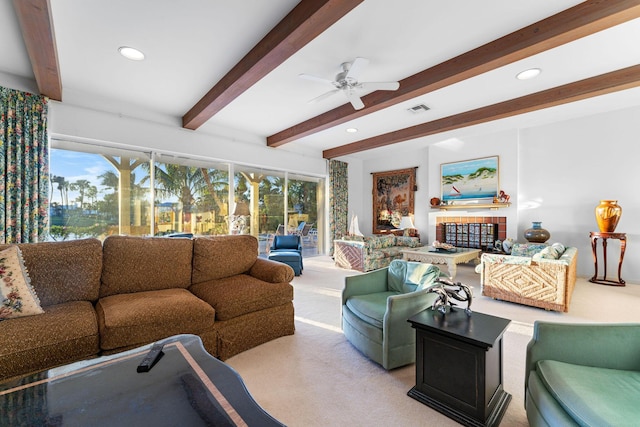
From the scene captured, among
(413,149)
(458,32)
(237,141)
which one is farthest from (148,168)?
(413,149)

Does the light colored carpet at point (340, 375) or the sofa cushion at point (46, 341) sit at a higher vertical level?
the sofa cushion at point (46, 341)

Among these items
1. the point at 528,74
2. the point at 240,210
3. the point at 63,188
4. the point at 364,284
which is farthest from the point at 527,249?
the point at 63,188

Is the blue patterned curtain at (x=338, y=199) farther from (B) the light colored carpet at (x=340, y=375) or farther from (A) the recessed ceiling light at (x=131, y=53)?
(A) the recessed ceiling light at (x=131, y=53)

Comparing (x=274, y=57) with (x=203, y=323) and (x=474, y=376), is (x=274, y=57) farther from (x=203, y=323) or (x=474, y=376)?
(x=474, y=376)

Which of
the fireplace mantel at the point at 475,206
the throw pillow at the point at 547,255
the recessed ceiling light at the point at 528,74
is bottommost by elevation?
the throw pillow at the point at 547,255

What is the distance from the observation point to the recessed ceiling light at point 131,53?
2.84 meters

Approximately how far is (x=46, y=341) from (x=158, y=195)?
3723 millimetres

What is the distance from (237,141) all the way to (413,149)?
4472mm

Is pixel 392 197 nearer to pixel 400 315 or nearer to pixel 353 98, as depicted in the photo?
pixel 353 98

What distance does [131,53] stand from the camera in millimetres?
2922

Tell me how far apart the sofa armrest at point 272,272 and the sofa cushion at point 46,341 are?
1.35 m

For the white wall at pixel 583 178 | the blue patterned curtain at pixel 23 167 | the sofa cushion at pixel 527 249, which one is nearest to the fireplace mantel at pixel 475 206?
the white wall at pixel 583 178

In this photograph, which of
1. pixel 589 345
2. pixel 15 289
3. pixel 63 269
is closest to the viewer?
pixel 589 345

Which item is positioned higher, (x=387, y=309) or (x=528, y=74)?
(x=528, y=74)
